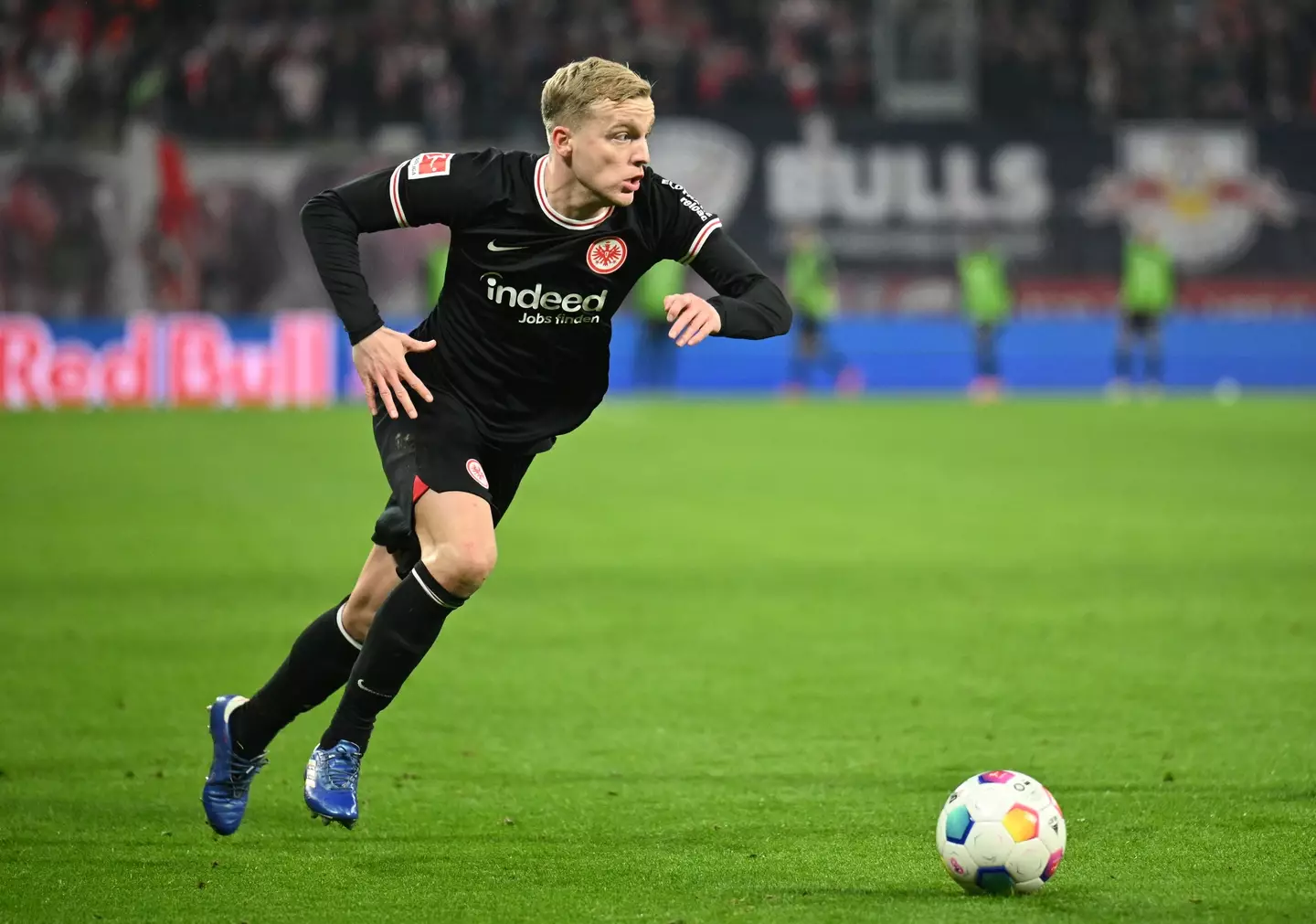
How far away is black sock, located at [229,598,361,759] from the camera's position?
16.1 ft

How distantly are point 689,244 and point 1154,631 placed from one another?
4.11 metres

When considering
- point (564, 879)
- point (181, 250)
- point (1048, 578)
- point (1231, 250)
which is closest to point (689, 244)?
point (564, 879)

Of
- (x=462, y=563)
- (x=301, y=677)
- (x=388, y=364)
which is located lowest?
(x=301, y=677)

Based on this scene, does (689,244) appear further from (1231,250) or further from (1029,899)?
(1231,250)

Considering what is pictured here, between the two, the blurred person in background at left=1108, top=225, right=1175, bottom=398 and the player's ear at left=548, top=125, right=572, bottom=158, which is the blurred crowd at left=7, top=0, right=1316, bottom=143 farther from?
the player's ear at left=548, top=125, right=572, bottom=158

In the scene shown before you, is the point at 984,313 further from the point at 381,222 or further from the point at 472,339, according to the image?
the point at 381,222

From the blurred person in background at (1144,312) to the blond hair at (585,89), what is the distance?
804 inches

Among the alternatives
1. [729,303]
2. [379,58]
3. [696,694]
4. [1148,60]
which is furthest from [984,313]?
[729,303]

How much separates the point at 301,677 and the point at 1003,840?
1924mm

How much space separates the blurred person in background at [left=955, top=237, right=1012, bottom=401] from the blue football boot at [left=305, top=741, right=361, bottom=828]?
19908 mm

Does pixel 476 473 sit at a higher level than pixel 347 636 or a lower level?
higher

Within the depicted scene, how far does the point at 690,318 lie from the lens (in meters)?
4.59

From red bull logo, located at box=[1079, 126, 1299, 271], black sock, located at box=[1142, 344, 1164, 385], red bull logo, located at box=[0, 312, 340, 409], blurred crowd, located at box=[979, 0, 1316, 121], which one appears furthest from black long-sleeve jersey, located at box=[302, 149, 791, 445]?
blurred crowd, located at box=[979, 0, 1316, 121]

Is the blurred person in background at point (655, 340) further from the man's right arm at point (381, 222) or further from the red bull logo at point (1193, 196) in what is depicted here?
the man's right arm at point (381, 222)
